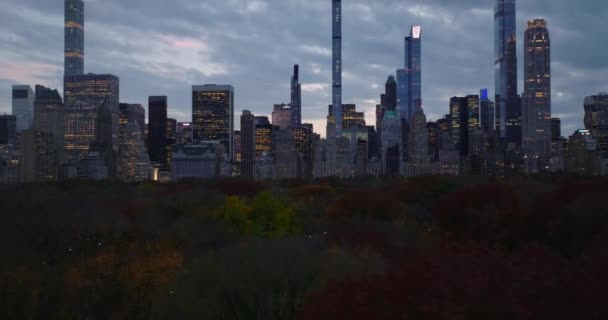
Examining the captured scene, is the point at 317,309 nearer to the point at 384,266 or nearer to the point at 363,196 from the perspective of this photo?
the point at 384,266

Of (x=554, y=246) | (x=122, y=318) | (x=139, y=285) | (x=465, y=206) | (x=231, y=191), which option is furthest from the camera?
(x=231, y=191)

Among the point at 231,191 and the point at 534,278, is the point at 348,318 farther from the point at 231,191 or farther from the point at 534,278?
the point at 231,191

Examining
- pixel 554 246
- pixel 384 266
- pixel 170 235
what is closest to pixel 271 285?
pixel 384 266

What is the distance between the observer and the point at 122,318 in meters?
24.7

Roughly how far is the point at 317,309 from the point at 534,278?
5240 mm

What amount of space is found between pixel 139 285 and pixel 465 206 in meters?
29.4

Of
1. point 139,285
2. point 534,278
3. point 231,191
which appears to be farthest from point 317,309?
point 231,191

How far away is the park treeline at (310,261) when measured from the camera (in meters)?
15.5

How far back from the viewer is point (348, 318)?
51.3ft

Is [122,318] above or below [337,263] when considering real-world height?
below

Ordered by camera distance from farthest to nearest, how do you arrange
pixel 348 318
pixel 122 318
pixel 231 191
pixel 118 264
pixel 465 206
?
1. pixel 231 191
2. pixel 465 206
3. pixel 118 264
4. pixel 122 318
5. pixel 348 318

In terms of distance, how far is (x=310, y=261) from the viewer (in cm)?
2823

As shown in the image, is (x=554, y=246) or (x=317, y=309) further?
(x=554, y=246)

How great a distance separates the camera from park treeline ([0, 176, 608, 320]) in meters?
15.5
